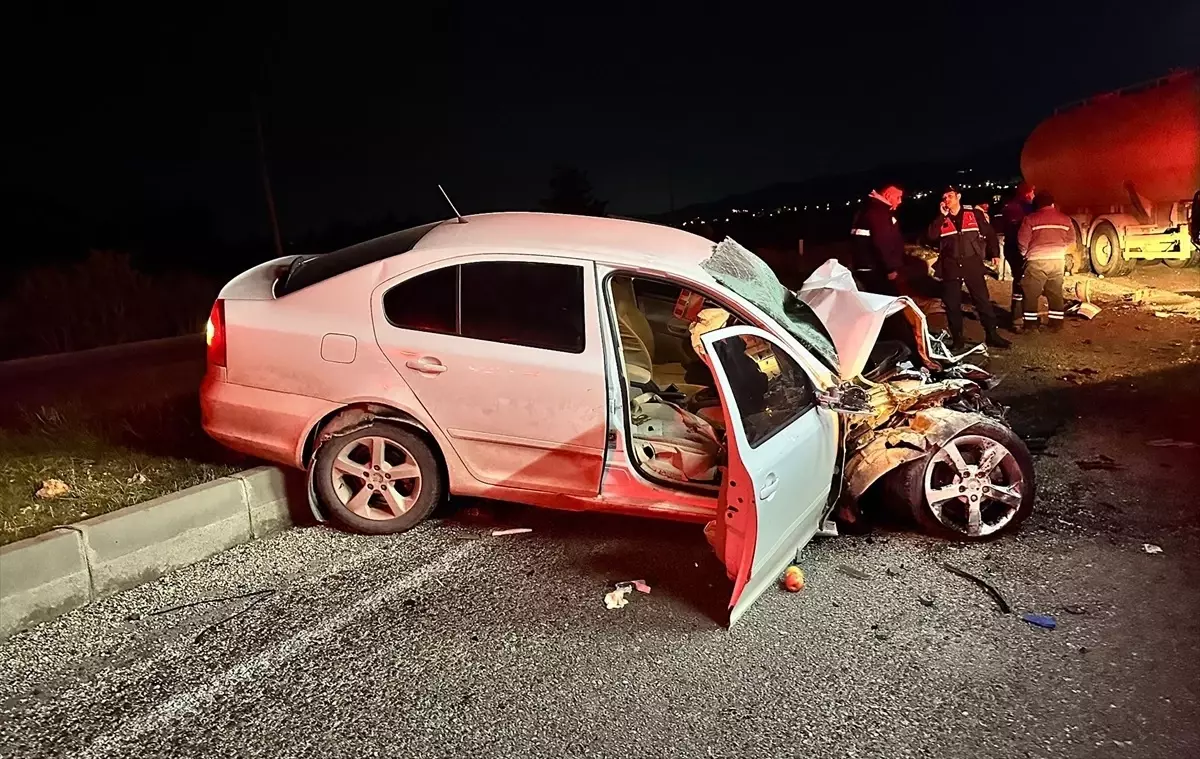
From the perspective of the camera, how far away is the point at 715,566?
432 centimetres

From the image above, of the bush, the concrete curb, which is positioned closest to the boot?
the concrete curb

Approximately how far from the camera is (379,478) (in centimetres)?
457

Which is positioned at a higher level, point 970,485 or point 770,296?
point 770,296

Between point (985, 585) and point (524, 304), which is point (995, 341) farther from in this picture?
point (524, 304)

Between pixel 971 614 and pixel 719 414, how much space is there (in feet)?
5.53

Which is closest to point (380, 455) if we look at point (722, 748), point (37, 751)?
point (37, 751)

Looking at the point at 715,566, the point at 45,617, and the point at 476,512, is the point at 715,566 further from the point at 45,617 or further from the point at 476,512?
the point at 45,617

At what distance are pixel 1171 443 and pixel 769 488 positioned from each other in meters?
4.09

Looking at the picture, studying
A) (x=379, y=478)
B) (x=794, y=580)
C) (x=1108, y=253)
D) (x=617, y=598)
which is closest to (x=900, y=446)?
(x=794, y=580)

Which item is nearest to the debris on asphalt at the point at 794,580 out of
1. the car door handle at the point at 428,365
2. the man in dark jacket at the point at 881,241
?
the car door handle at the point at 428,365

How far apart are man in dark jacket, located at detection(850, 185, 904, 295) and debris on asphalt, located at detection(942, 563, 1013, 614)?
214 inches

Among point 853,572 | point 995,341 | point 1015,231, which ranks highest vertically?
point 1015,231

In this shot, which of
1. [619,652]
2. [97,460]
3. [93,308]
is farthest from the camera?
[93,308]

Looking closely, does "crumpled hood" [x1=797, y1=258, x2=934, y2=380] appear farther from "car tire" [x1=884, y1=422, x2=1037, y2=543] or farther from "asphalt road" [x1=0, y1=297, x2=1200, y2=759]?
"asphalt road" [x1=0, y1=297, x2=1200, y2=759]
